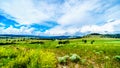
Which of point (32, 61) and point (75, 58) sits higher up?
point (32, 61)

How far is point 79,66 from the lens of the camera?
13852 mm

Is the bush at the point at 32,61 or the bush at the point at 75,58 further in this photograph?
the bush at the point at 75,58

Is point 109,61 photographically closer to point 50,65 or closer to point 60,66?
point 60,66

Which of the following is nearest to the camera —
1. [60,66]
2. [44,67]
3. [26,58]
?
[44,67]

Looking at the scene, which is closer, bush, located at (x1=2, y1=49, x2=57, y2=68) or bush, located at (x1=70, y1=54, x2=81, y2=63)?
bush, located at (x1=2, y1=49, x2=57, y2=68)

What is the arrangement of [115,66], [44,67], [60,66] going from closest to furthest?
[44,67] < [60,66] < [115,66]

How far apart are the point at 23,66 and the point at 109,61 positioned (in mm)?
7679

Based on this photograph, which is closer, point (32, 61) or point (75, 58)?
point (32, 61)

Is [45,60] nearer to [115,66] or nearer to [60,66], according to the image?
[60,66]

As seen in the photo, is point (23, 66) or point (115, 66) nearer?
point (23, 66)

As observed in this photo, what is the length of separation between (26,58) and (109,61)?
7.47m

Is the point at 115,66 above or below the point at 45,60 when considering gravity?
below

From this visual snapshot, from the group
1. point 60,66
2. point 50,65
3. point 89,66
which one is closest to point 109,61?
point 89,66

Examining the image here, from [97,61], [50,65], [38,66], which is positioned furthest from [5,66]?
[97,61]
